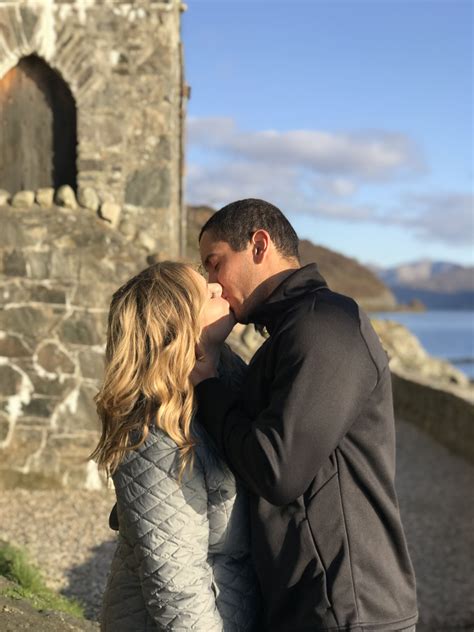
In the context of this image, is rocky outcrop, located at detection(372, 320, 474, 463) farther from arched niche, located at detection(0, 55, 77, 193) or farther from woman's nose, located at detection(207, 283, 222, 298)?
woman's nose, located at detection(207, 283, 222, 298)

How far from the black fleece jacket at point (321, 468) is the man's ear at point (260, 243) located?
0.89 ft

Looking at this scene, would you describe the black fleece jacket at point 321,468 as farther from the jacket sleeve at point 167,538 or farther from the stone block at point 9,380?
the stone block at point 9,380

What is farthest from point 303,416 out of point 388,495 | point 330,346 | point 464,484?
point 464,484

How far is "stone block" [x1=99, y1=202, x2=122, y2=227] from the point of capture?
22.9 feet

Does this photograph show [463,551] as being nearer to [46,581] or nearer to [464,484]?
[464,484]

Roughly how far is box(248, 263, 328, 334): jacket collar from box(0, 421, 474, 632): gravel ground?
3.17 meters

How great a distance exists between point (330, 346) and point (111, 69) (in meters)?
5.95

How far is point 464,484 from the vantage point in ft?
27.1

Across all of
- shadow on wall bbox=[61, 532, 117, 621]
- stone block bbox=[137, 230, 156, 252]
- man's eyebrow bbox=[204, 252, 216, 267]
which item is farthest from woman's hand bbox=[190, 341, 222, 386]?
stone block bbox=[137, 230, 156, 252]

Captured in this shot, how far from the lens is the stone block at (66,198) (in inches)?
273

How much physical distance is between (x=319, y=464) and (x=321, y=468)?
0.30 feet

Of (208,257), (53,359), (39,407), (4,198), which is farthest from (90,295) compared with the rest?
(208,257)

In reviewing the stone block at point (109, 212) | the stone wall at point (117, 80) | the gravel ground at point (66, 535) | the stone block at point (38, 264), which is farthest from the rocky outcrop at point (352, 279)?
the gravel ground at point (66, 535)

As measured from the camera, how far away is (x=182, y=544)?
190 cm
